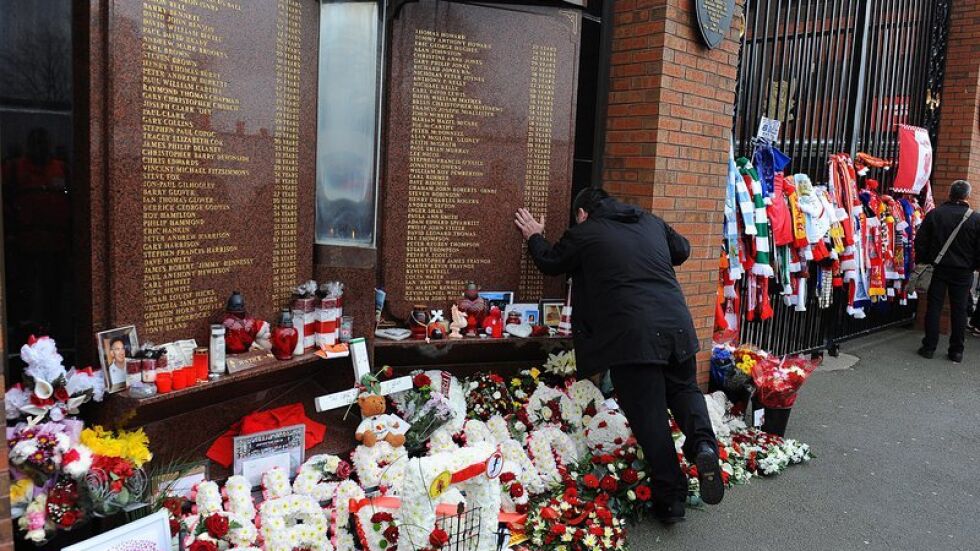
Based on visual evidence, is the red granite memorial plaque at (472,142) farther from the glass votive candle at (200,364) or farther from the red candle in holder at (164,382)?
the red candle in holder at (164,382)

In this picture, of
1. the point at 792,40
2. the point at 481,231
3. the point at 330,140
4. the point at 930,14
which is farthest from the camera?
the point at 930,14

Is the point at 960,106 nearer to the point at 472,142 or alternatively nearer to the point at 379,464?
the point at 472,142

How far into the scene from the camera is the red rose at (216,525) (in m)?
3.06

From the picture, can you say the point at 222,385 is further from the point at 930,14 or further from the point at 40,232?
the point at 930,14

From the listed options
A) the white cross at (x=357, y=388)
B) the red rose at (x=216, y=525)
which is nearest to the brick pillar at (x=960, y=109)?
the white cross at (x=357, y=388)

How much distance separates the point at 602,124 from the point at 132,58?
3275mm

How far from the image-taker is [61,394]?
115 inches

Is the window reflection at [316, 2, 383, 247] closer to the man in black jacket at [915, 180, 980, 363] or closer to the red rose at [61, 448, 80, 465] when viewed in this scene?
the red rose at [61, 448, 80, 465]

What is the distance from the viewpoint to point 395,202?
14.8ft

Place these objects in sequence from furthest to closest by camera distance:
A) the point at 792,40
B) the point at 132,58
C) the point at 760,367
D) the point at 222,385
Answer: the point at 792,40
the point at 760,367
the point at 222,385
the point at 132,58

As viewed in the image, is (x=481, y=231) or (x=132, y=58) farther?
(x=481, y=231)

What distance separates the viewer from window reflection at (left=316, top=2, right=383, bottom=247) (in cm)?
402

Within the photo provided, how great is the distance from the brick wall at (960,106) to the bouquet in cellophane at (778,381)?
21.2 feet

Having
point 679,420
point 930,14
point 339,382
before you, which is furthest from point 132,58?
point 930,14
